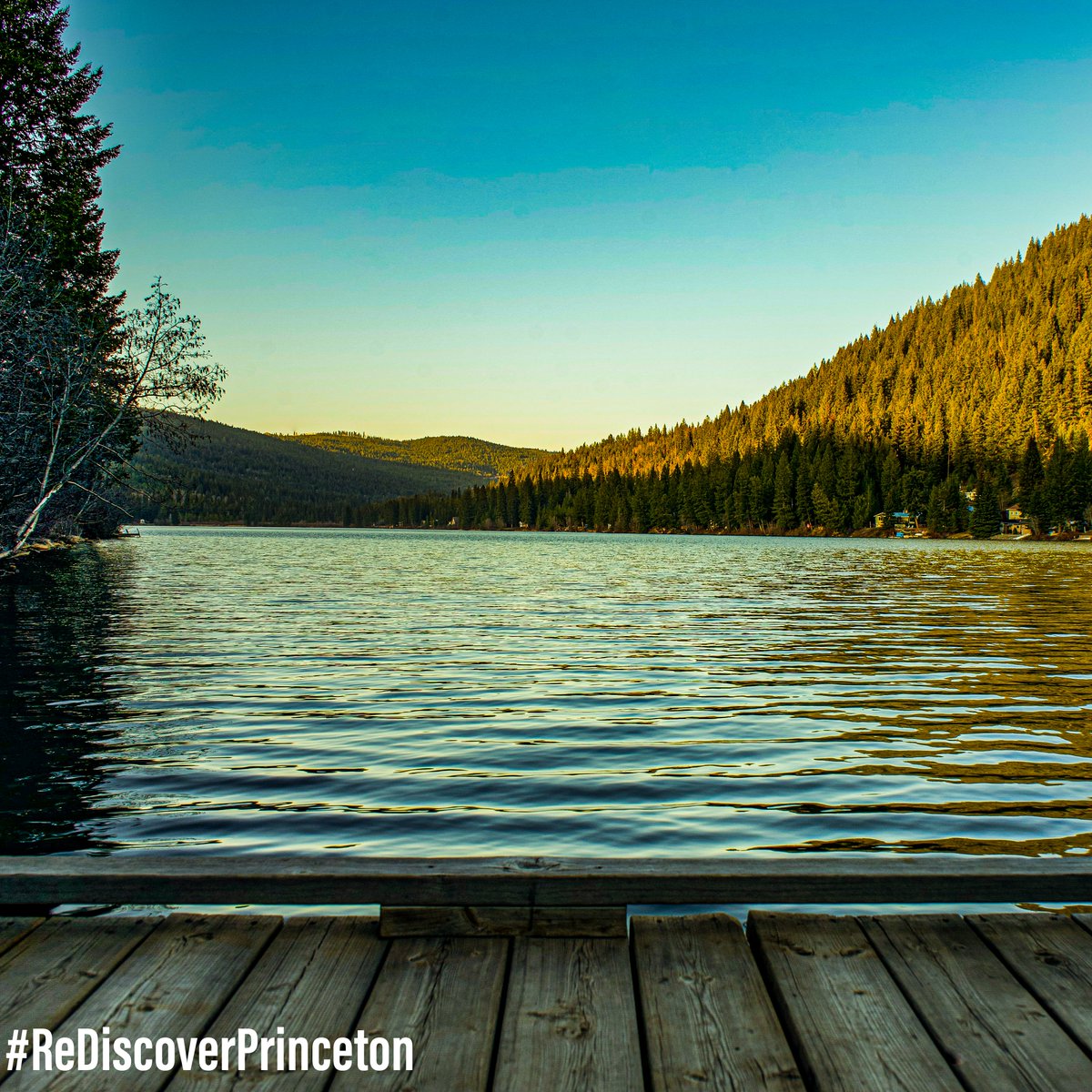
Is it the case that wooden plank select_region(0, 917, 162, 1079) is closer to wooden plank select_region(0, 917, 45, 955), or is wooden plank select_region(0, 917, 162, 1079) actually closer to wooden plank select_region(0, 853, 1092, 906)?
wooden plank select_region(0, 917, 45, 955)

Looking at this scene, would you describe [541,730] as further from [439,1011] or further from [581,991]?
[439,1011]

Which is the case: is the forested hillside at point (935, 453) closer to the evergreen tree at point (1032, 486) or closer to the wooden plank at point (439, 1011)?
the evergreen tree at point (1032, 486)

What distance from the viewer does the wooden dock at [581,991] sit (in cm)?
331

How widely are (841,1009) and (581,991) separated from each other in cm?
111

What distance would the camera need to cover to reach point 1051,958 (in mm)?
4152

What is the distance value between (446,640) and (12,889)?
18.4 meters

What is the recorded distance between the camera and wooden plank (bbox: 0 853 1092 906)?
4.16 meters

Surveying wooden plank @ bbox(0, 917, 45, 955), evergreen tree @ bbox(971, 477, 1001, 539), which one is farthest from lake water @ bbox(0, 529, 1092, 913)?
evergreen tree @ bbox(971, 477, 1001, 539)

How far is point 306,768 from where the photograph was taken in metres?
10.7

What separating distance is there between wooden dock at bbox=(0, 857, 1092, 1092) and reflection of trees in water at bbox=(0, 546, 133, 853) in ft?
15.0

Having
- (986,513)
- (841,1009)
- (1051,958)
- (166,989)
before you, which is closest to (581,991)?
(841,1009)

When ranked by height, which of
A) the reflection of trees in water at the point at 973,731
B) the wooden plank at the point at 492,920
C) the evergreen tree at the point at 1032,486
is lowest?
the reflection of trees in water at the point at 973,731

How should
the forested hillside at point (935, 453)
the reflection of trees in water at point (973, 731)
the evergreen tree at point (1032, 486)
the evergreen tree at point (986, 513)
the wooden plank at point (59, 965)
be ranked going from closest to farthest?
the wooden plank at point (59, 965)
the reflection of trees in water at point (973, 731)
the evergreen tree at point (1032, 486)
the evergreen tree at point (986, 513)
the forested hillside at point (935, 453)

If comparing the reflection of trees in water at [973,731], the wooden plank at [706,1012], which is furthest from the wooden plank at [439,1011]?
→ the reflection of trees in water at [973,731]
